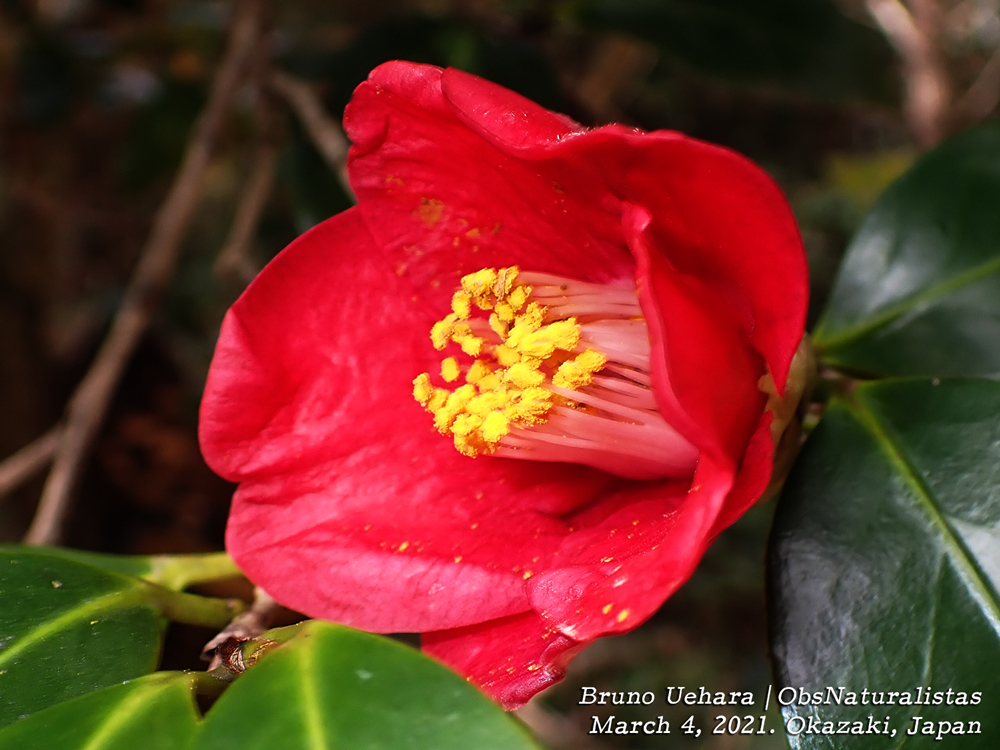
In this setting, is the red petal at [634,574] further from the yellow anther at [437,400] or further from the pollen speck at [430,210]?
the pollen speck at [430,210]

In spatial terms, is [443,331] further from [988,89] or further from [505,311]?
[988,89]

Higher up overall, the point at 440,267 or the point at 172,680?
the point at 440,267

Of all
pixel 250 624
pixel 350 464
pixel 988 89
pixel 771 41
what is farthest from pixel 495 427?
pixel 988 89

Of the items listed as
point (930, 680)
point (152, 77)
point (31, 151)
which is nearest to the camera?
point (930, 680)

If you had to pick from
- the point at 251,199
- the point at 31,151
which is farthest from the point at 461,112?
the point at 31,151

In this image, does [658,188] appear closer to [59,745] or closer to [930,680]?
[930,680]

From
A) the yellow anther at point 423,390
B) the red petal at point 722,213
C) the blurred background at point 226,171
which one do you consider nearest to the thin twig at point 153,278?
the blurred background at point 226,171
